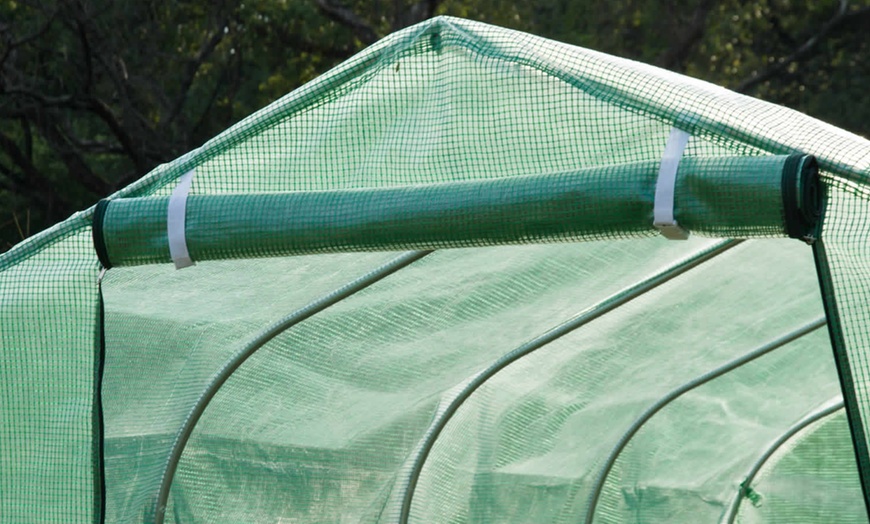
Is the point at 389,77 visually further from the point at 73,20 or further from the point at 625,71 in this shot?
the point at 73,20

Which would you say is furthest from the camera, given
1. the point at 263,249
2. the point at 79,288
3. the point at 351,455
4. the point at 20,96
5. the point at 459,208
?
the point at 20,96

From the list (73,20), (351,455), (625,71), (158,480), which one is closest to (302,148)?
(625,71)

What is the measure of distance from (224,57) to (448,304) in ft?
44.0

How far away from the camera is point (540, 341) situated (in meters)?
4.97

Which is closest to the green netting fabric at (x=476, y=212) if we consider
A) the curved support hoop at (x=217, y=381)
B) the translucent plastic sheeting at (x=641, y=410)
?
the curved support hoop at (x=217, y=381)

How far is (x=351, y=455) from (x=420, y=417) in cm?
40

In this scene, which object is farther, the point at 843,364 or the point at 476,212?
the point at 476,212

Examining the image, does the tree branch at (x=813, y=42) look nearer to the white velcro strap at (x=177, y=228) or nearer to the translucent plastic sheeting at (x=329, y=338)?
the translucent plastic sheeting at (x=329, y=338)

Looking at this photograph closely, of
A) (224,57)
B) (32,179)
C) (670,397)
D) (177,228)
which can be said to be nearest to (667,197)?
(177,228)

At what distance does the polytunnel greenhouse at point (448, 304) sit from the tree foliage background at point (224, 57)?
9.17m

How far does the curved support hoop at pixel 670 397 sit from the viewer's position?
5.64m

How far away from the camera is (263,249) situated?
3.19 meters

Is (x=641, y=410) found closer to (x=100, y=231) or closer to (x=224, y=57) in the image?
(x=100, y=231)

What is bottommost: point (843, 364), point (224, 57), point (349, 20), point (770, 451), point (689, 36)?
point (843, 364)
